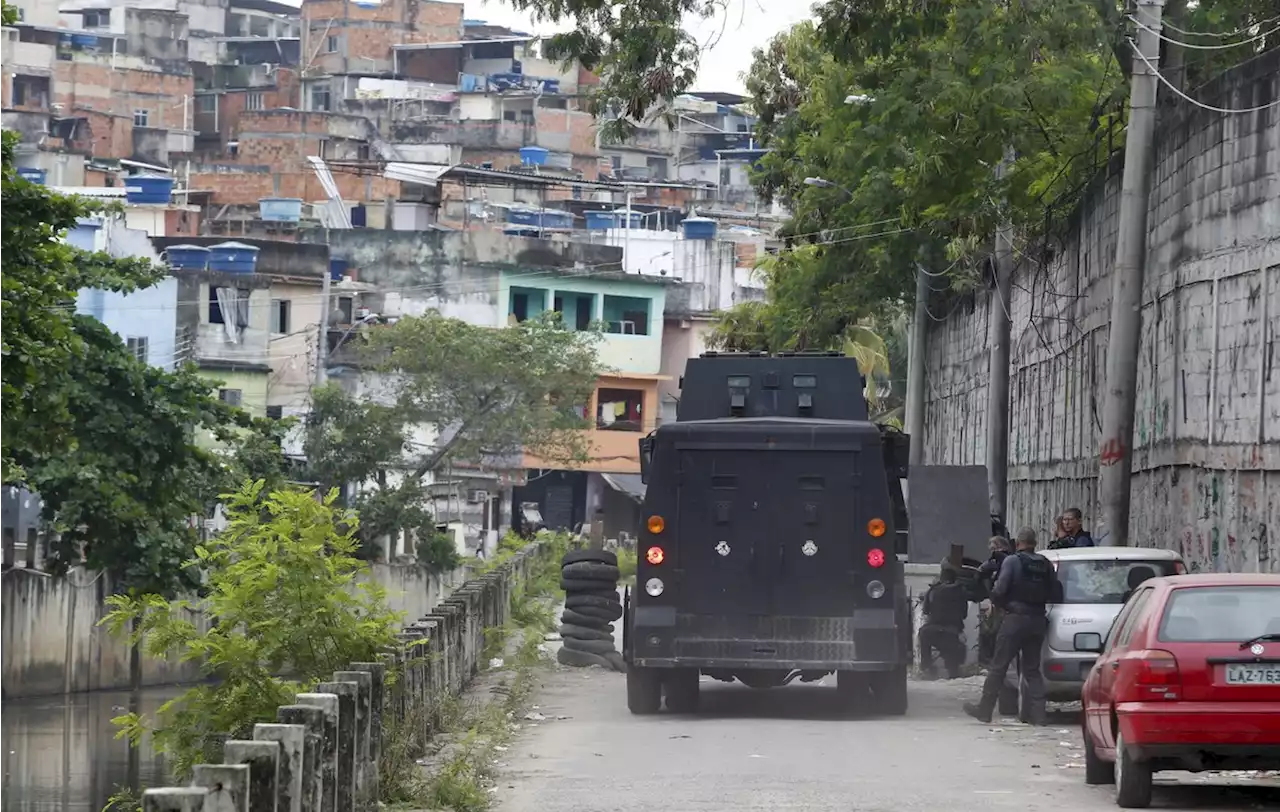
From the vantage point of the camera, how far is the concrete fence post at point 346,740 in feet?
38.7

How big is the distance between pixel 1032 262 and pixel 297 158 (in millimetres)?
71658

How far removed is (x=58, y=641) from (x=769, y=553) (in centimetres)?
2549

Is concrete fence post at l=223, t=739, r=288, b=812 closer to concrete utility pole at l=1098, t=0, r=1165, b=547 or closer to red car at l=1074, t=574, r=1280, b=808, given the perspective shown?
red car at l=1074, t=574, r=1280, b=808

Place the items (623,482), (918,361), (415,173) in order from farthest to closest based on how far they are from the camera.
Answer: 1. (415,173)
2. (623,482)
3. (918,361)

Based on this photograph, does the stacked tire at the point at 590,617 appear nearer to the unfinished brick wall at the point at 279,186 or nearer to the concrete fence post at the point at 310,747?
the concrete fence post at the point at 310,747

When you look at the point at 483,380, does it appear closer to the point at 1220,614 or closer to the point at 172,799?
the point at 1220,614

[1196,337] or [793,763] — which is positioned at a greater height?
[1196,337]

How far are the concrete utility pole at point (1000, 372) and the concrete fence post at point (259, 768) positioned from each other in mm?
25959

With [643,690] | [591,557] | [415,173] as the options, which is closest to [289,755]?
[643,690]

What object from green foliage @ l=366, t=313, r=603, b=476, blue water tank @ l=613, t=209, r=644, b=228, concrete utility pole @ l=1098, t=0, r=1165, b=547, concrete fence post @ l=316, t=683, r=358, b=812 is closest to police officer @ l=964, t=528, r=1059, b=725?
concrete utility pole @ l=1098, t=0, r=1165, b=547

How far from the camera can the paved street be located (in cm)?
1409

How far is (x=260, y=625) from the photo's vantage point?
14.1 meters

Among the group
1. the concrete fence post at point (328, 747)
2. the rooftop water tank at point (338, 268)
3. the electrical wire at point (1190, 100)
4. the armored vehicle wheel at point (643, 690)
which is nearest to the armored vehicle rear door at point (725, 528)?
the armored vehicle wheel at point (643, 690)

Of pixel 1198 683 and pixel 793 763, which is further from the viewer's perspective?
pixel 793 763
